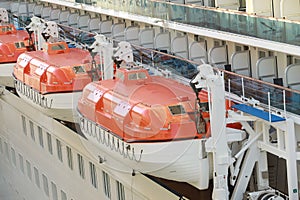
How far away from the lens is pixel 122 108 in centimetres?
1330

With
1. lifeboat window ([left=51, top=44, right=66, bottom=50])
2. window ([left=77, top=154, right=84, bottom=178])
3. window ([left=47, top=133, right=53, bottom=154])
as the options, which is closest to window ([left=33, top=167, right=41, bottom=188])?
window ([left=47, top=133, right=53, bottom=154])

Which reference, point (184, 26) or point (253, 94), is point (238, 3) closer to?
point (184, 26)

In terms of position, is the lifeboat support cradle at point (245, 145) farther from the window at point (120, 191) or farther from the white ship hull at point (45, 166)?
the window at point (120, 191)

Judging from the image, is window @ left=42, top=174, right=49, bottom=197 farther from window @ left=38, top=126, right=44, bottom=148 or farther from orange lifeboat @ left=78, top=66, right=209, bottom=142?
orange lifeboat @ left=78, top=66, right=209, bottom=142

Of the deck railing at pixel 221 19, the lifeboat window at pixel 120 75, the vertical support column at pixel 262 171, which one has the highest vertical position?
the deck railing at pixel 221 19

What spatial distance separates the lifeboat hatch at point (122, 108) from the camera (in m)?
13.1

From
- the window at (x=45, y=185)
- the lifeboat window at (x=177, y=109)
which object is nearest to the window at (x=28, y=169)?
the window at (x=45, y=185)

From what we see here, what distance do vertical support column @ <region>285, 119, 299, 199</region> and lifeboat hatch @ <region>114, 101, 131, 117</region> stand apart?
264cm

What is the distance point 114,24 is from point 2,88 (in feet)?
14.1

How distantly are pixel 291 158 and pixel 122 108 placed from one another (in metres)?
2.95

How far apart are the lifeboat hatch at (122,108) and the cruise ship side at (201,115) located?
0.07 feet

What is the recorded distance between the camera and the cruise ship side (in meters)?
11.9

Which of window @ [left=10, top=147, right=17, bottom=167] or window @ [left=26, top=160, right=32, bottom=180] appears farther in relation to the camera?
window @ [left=10, top=147, right=17, bottom=167]

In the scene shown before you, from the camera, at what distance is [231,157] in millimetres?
12102
